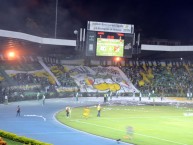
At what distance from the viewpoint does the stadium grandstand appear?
60.1 metres

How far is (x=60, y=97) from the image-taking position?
6162 cm

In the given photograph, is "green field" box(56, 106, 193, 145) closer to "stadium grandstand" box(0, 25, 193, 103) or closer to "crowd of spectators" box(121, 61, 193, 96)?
"stadium grandstand" box(0, 25, 193, 103)

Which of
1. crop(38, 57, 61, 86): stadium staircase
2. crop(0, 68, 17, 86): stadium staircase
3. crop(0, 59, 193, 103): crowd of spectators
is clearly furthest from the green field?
crop(38, 57, 61, 86): stadium staircase

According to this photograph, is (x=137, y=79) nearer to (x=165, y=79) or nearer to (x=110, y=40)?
(x=165, y=79)

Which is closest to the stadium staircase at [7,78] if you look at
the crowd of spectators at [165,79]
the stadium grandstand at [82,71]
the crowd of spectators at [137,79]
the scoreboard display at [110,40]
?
the stadium grandstand at [82,71]

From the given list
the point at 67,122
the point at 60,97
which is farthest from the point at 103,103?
the point at 67,122

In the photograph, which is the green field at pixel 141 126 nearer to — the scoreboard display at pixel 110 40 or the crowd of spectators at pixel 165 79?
the scoreboard display at pixel 110 40

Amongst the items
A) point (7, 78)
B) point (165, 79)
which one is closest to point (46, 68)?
point (7, 78)

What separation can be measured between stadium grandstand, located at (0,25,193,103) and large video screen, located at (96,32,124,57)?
1932 millimetres

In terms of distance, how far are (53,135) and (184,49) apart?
42.9 m

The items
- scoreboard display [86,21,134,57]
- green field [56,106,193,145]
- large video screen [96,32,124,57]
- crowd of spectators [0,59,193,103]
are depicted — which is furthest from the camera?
crowd of spectators [0,59,193,103]

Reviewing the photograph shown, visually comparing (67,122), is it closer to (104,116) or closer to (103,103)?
(104,116)

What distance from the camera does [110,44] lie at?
55781 mm

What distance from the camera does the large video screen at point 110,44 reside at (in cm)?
5506
